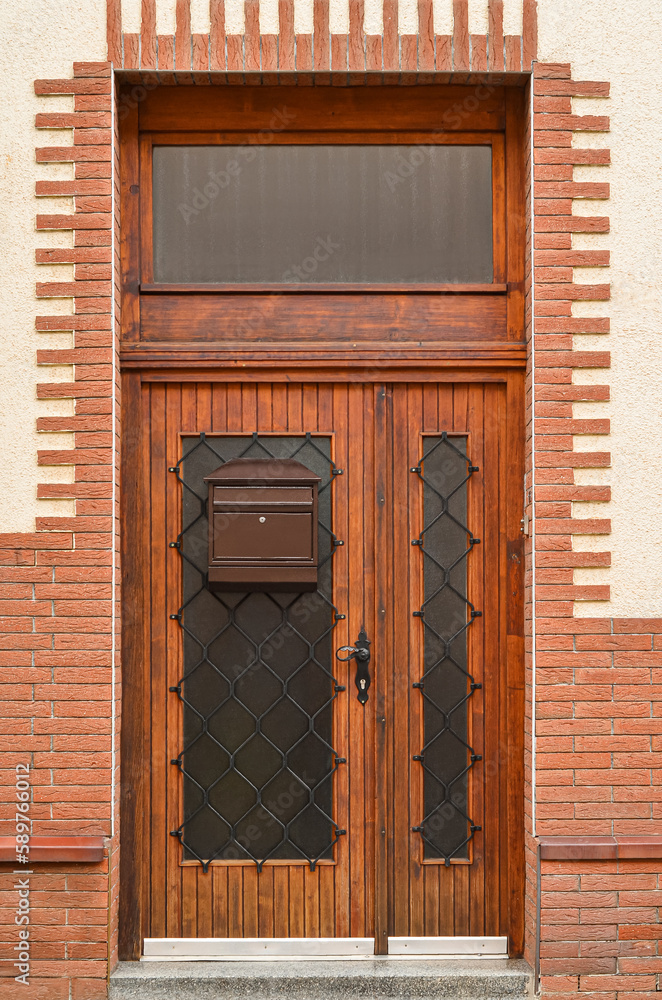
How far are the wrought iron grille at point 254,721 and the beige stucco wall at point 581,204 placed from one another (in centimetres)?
87

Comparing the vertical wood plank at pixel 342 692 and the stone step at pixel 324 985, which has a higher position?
the vertical wood plank at pixel 342 692

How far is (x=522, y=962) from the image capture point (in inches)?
151

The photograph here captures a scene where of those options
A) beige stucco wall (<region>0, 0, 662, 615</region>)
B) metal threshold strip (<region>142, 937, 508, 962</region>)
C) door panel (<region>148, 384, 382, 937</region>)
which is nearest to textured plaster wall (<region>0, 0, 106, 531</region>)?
beige stucco wall (<region>0, 0, 662, 615</region>)

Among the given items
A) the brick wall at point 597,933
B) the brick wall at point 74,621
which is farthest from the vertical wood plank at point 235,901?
the brick wall at point 597,933

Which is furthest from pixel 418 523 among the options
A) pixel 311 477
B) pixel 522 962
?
pixel 522 962

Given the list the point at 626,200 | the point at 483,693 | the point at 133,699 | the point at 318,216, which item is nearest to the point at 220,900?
the point at 133,699

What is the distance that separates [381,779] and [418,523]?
118 centimetres

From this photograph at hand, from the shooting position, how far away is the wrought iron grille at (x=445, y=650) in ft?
12.9

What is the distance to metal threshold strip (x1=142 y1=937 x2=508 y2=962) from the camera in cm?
386

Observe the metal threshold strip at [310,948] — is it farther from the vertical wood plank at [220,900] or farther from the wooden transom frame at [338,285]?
the wooden transom frame at [338,285]

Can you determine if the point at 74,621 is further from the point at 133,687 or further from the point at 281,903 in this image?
the point at 281,903

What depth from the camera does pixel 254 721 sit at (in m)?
3.91

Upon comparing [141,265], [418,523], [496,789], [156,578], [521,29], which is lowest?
[496,789]

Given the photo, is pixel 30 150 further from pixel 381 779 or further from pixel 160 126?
pixel 381 779
